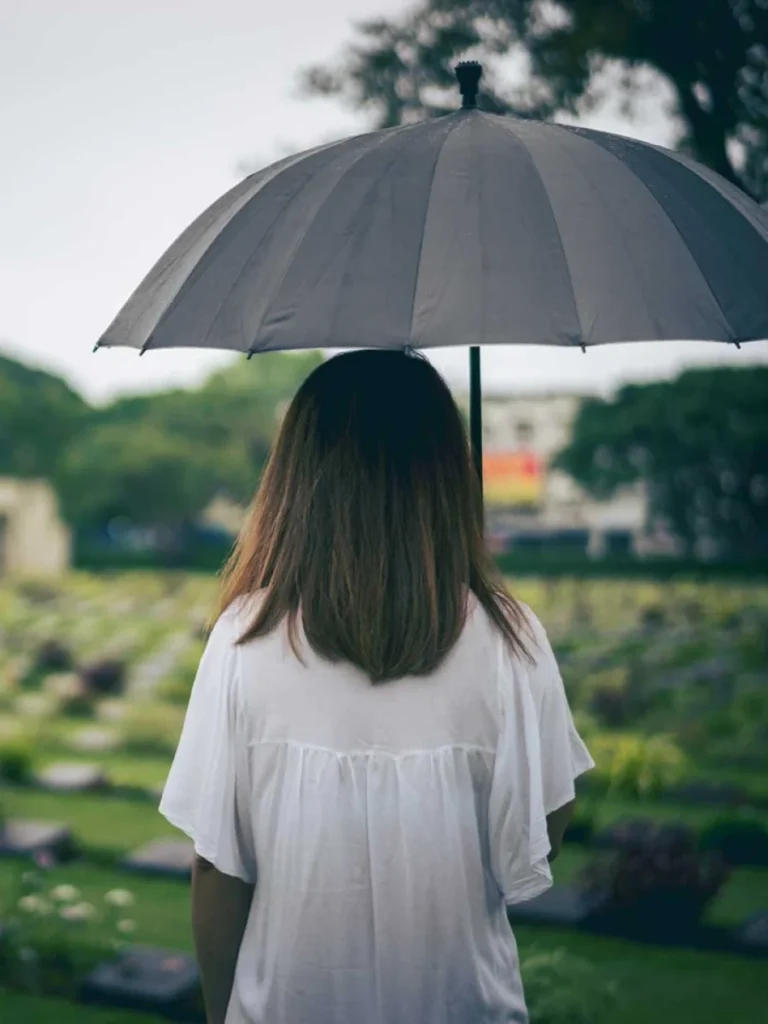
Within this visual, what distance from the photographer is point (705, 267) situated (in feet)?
5.64

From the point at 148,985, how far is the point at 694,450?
8690mm

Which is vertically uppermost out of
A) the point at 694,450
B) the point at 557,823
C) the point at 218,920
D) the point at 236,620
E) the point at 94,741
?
the point at 694,450

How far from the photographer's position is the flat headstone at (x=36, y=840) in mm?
6375

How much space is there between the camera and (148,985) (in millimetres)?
4426

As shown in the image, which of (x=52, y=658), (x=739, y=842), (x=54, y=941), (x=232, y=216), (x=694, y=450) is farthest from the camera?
(x=52, y=658)

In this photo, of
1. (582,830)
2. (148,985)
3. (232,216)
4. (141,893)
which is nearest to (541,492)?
(582,830)

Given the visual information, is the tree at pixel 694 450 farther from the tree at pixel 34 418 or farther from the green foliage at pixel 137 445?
the tree at pixel 34 418

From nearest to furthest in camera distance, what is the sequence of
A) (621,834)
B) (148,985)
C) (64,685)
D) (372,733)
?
(372,733)
(148,985)
(621,834)
(64,685)

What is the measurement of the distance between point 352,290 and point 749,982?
4.14 m

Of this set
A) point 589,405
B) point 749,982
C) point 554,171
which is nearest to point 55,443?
point 589,405

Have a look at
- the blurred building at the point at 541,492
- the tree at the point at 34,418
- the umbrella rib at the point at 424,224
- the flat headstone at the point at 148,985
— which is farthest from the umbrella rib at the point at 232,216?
the tree at the point at 34,418

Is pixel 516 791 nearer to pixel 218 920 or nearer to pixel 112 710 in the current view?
pixel 218 920

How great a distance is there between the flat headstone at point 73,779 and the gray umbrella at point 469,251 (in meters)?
6.77

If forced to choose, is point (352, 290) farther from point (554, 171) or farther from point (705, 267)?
point (705, 267)
